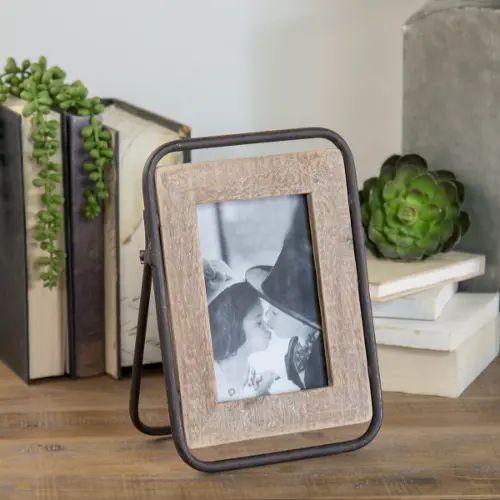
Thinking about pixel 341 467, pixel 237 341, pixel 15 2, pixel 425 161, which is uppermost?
pixel 15 2

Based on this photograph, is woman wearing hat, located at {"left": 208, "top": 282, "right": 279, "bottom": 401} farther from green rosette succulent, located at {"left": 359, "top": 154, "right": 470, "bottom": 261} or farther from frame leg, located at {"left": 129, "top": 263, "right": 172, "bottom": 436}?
green rosette succulent, located at {"left": 359, "top": 154, "right": 470, "bottom": 261}

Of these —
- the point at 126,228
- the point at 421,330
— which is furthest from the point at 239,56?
the point at 421,330

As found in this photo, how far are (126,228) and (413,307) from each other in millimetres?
296

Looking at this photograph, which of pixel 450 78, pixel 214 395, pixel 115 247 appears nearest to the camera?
pixel 214 395

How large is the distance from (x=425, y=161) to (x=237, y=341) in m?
0.38

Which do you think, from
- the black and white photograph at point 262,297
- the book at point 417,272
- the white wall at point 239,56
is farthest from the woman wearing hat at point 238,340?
the white wall at point 239,56

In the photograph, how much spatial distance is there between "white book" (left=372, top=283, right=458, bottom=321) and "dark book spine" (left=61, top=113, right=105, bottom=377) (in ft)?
0.92

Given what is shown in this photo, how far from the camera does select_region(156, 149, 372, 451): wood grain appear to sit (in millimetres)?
908

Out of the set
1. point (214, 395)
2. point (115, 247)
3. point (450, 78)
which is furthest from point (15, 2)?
point (214, 395)

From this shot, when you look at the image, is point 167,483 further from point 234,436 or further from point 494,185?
point 494,185

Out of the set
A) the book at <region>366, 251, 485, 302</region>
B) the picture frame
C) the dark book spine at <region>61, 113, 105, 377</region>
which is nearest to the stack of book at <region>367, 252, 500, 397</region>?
the book at <region>366, 251, 485, 302</region>

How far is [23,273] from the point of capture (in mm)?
1124

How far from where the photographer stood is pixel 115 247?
1.14 m

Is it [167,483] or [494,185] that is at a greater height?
[494,185]
